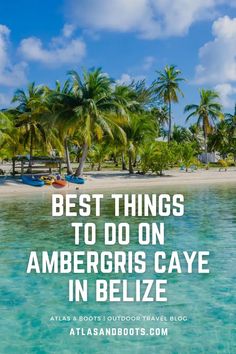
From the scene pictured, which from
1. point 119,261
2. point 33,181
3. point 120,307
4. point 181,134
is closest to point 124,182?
point 33,181

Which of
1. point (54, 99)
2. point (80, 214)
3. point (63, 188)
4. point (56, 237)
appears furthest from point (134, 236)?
point (54, 99)

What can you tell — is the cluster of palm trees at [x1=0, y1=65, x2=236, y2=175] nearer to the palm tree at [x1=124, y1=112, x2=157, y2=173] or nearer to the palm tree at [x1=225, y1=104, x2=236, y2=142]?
the palm tree at [x1=124, y1=112, x2=157, y2=173]

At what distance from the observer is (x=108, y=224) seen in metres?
16.8

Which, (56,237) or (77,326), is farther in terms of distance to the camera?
(56,237)

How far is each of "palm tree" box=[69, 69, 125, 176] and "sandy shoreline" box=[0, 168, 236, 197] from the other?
3.65m

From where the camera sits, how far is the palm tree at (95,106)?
35.2 metres

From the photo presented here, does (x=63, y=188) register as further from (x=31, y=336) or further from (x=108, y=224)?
(x=31, y=336)

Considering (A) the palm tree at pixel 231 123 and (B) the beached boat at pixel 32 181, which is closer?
(B) the beached boat at pixel 32 181

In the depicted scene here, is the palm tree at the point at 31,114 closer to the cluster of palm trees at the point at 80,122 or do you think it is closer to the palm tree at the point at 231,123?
Answer: the cluster of palm trees at the point at 80,122

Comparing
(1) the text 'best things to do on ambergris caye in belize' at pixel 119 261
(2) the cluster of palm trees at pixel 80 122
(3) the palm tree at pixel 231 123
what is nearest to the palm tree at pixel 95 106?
(2) the cluster of palm trees at pixel 80 122

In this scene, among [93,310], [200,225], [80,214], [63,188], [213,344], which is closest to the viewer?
[213,344]

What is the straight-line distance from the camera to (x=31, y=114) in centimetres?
3734

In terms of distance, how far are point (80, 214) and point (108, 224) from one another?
11.3ft

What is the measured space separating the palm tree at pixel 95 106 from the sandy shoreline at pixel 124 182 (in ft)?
12.0
